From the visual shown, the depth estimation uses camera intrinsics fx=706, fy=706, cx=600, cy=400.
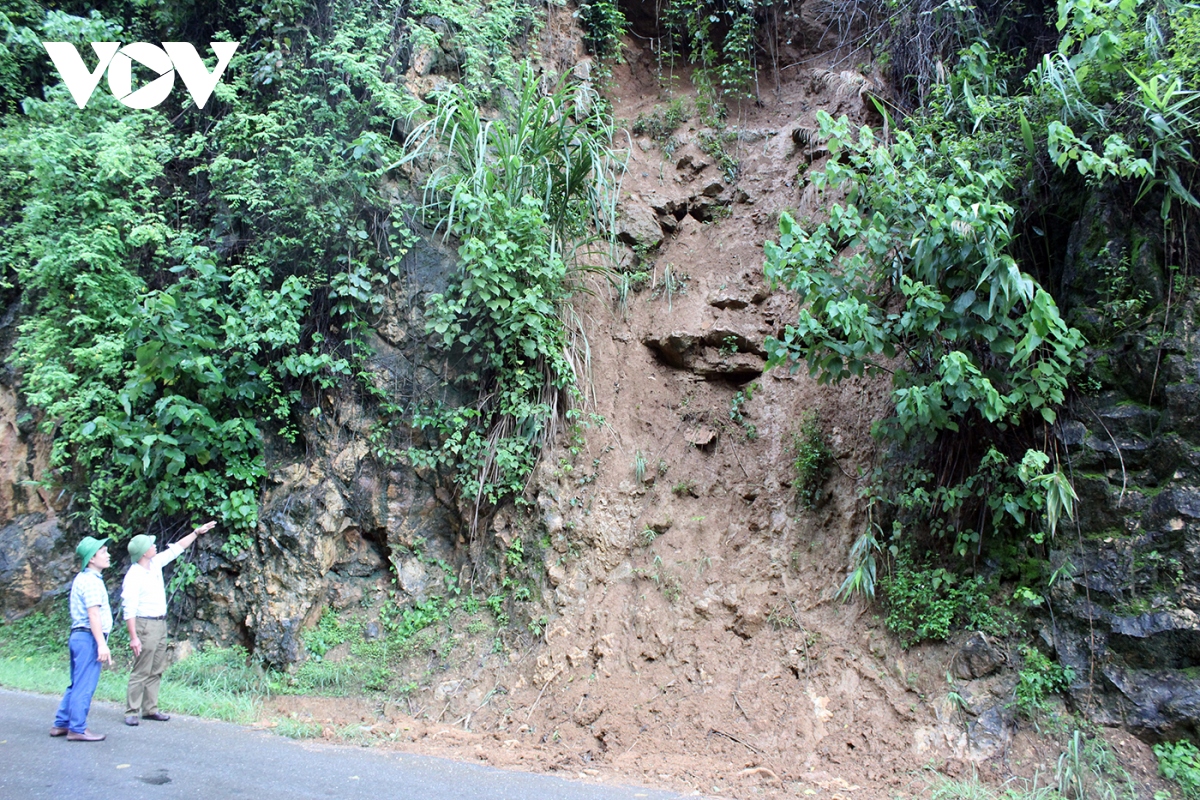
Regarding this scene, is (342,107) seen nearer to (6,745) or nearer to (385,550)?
(385,550)

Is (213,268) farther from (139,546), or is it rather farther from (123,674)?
(123,674)

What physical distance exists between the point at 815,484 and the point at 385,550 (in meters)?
3.90

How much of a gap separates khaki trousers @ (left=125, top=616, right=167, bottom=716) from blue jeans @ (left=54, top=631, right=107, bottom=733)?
1.28 ft

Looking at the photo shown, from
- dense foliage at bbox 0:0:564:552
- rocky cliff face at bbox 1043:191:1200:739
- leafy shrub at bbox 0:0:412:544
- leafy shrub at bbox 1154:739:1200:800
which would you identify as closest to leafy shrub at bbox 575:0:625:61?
dense foliage at bbox 0:0:564:552

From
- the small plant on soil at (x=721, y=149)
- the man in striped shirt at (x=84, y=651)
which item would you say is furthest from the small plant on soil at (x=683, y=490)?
the man in striped shirt at (x=84, y=651)

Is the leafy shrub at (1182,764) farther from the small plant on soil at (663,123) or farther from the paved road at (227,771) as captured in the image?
the small plant on soil at (663,123)

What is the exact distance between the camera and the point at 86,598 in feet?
15.2

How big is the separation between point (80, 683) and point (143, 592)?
678 mm

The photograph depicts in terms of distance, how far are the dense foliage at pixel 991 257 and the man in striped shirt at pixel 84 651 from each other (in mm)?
4887

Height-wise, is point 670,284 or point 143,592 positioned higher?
point 670,284

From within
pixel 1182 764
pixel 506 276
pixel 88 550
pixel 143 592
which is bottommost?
pixel 1182 764

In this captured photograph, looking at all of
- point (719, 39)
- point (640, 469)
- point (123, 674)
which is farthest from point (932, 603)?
point (719, 39)

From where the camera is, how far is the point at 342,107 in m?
6.96

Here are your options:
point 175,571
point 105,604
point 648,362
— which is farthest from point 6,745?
point 648,362
